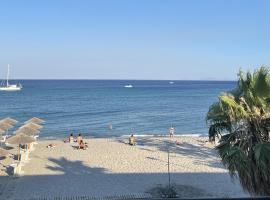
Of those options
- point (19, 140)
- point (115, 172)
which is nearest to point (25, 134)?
point (19, 140)

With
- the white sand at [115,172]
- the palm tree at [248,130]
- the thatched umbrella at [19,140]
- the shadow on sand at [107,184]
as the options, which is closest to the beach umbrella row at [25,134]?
the thatched umbrella at [19,140]

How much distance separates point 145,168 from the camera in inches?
847

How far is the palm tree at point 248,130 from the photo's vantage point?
29.0 feet

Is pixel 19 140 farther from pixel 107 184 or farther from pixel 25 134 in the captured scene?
pixel 107 184

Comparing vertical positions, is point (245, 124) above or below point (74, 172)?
above

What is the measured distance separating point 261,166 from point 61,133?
34.1 metres

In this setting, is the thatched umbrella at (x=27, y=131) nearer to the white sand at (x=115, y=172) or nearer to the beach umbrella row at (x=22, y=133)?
the beach umbrella row at (x=22, y=133)


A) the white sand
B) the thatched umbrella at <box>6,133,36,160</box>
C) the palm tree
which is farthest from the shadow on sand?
the palm tree

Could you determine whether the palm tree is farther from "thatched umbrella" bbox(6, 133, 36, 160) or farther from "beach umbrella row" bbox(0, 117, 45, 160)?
"thatched umbrella" bbox(6, 133, 36, 160)

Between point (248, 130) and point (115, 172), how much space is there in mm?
12256

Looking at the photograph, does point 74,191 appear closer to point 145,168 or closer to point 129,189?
point 129,189

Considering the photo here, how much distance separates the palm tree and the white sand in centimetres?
734

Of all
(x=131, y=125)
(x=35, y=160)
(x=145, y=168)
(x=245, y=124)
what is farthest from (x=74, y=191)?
(x=131, y=125)

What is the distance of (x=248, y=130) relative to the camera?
9.25 m
